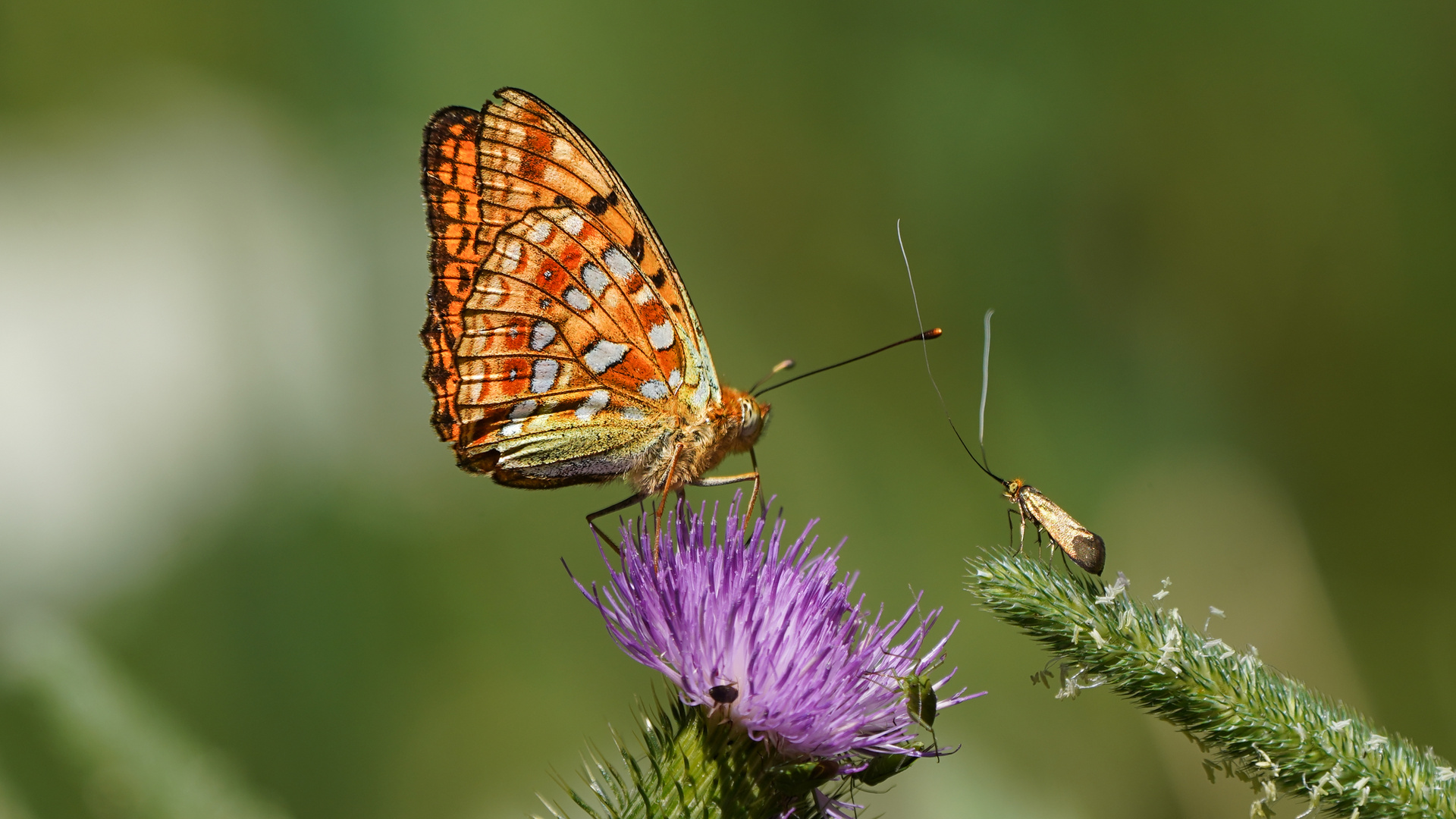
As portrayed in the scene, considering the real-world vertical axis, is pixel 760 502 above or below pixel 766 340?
below

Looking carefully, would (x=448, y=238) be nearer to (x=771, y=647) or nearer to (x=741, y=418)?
(x=741, y=418)

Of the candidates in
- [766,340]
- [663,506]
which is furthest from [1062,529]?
[766,340]

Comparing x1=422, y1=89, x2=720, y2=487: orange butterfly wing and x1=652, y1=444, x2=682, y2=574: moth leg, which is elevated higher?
x1=422, y1=89, x2=720, y2=487: orange butterfly wing

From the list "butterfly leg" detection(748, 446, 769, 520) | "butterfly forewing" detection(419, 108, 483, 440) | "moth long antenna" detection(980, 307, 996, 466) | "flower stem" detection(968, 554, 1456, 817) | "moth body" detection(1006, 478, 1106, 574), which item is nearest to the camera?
"flower stem" detection(968, 554, 1456, 817)

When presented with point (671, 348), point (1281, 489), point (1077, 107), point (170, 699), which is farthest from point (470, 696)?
point (1077, 107)

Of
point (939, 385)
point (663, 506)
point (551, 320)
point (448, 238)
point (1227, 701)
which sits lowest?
point (1227, 701)

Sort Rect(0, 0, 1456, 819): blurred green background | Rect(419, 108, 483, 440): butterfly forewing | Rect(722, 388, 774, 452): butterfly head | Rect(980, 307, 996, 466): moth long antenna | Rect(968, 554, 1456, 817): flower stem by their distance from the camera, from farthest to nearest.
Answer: Rect(0, 0, 1456, 819): blurred green background
Rect(722, 388, 774, 452): butterfly head
Rect(419, 108, 483, 440): butterfly forewing
Rect(980, 307, 996, 466): moth long antenna
Rect(968, 554, 1456, 817): flower stem

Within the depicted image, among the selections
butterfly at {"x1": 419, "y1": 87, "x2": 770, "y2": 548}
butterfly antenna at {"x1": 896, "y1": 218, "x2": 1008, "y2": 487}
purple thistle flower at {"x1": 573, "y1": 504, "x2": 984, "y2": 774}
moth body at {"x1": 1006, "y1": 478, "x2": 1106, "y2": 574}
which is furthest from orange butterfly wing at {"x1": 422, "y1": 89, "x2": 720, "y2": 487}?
moth body at {"x1": 1006, "y1": 478, "x2": 1106, "y2": 574}

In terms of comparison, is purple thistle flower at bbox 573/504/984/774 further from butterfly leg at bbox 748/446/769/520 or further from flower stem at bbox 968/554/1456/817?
flower stem at bbox 968/554/1456/817
